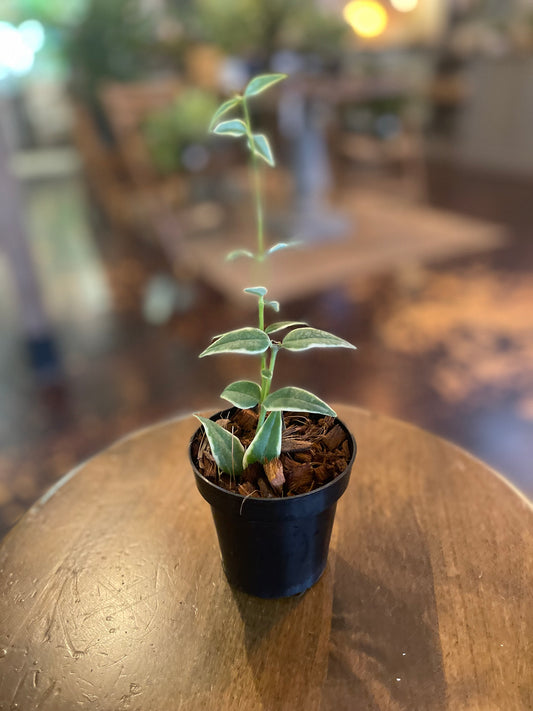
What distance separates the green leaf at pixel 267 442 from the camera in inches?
19.8

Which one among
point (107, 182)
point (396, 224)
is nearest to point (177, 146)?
point (107, 182)

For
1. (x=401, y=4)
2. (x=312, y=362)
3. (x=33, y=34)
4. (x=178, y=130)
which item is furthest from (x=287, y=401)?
(x=33, y=34)

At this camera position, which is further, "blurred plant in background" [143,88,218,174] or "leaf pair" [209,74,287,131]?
"blurred plant in background" [143,88,218,174]

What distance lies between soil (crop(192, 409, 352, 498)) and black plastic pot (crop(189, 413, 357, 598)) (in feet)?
0.05

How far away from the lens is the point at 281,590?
0.56 m

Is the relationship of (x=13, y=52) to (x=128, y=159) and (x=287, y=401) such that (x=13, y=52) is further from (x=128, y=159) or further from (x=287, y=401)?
(x=287, y=401)

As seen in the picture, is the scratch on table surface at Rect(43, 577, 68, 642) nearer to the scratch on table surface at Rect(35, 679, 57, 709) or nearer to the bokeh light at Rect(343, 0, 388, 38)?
the scratch on table surface at Rect(35, 679, 57, 709)

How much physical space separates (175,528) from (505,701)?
37 centimetres

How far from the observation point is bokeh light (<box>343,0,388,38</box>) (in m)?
2.68

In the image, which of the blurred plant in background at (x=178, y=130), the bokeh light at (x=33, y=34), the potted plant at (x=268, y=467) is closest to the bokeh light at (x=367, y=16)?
the blurred plant in background at (x=178, y=130)

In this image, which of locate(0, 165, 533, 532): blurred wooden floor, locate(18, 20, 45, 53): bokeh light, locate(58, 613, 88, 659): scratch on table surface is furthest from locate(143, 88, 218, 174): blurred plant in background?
locate(58, 613, 88, 659): scratch on table surface

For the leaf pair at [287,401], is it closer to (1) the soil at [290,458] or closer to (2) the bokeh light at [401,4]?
(1) the soil at [290,458]

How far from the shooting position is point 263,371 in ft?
1.76

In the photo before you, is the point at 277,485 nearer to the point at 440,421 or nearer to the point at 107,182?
the point at 440,421
